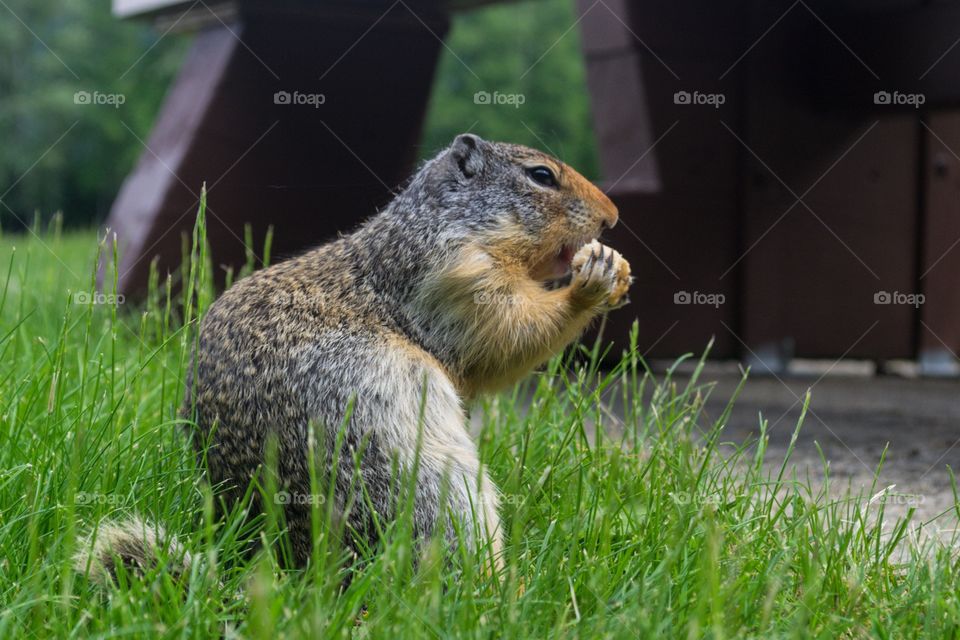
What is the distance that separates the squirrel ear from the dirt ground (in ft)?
3.22

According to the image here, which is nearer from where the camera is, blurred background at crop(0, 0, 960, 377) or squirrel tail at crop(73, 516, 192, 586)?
squirrel tail at crop(73, 516, 192, 586)

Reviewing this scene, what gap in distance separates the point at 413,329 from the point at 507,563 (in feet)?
2.29

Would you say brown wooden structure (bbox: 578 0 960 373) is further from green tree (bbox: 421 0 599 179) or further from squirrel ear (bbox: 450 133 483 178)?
green tree (bbox: 421 0 599 179)

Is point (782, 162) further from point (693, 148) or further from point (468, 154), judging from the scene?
point (468, 154)

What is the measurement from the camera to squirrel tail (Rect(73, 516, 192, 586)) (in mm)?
1948

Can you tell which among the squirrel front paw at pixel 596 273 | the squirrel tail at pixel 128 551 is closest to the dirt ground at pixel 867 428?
the squirrel front paw at pixel 596 273

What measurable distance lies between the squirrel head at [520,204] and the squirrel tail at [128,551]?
1085 millimetres

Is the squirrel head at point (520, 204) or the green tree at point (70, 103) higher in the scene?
the green tree at point (70, 103)

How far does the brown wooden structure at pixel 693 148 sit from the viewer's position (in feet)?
18.2

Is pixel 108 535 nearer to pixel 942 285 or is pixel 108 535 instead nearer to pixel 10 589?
pixel 10 589

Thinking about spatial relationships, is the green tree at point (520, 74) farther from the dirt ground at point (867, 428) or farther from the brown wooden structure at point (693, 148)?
the dirt ground at point (867, 428)

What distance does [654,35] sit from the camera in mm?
5469

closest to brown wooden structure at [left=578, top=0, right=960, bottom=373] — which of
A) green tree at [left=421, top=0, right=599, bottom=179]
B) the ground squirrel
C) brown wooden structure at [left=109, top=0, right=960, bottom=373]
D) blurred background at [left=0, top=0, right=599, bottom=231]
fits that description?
brown wooden structure at [left=109, top=0, right=960, bottom=373]

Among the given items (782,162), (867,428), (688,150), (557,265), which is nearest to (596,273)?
(557,265)
